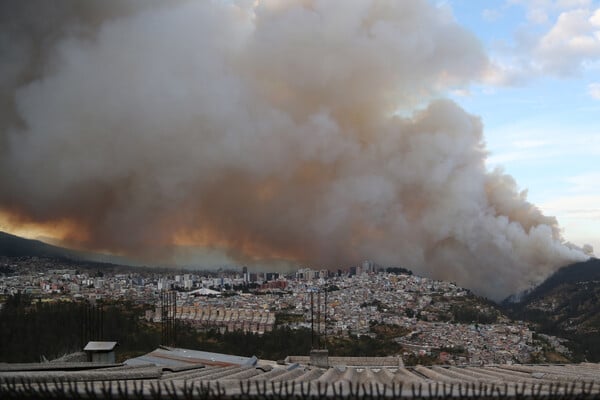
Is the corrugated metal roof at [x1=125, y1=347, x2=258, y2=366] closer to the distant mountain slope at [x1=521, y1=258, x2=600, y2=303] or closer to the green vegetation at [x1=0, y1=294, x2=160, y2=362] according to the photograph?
the green vegetation at [x1=0, y1=294, x2=160, y2=362]

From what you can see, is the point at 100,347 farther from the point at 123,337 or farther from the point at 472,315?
the point at 472,315

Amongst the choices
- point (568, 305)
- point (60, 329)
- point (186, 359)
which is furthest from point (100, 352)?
point (568, 305)

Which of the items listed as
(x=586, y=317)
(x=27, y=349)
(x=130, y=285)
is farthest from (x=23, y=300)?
(x=586, y=317)

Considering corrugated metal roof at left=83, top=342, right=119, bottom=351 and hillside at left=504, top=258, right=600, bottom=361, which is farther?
hillside at left=504, top=258, right=600, bottom=361

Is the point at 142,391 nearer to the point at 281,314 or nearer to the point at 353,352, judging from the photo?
the point at 353,352

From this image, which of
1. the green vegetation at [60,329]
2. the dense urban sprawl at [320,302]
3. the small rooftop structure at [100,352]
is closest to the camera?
the small rooftop structure at [100,352]

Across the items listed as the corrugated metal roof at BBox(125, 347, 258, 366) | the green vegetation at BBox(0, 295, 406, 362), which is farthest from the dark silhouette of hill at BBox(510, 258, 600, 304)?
the corrugated metal roof at BBox(125, 347, 258, 366)

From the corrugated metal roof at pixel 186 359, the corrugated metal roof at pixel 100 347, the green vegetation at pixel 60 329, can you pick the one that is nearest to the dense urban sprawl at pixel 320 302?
the green vegetation at pixel 60 329

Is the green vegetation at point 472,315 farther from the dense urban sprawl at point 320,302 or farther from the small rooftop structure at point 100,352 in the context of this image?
the small rooftop structure at point 100,352
